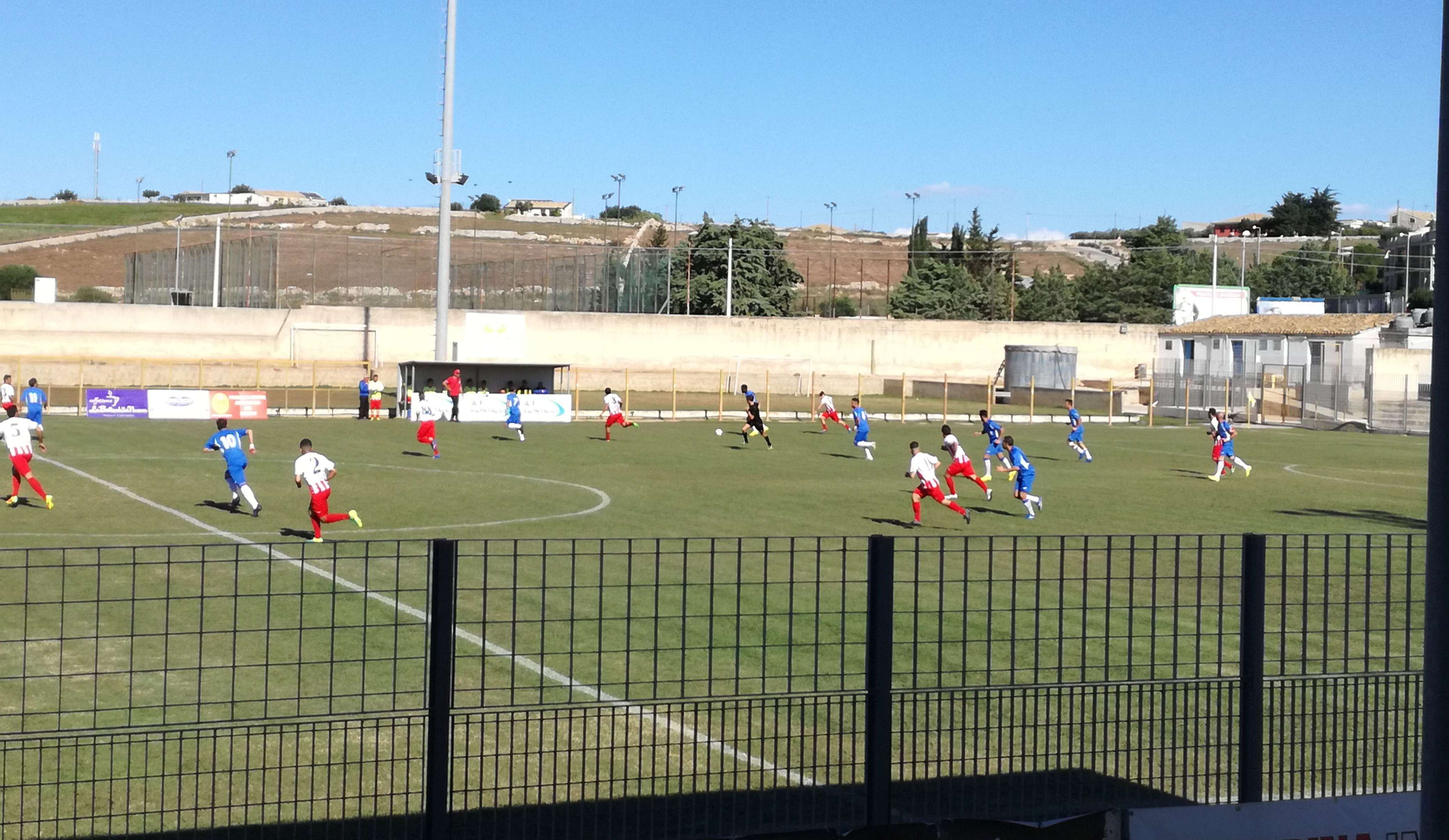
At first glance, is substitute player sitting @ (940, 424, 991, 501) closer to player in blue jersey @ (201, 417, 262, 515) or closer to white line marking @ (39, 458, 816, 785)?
white line marking @ (39, 458, 816, 785)

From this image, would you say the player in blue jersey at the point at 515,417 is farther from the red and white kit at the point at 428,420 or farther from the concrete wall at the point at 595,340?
the concrete wall at the point at 595,340

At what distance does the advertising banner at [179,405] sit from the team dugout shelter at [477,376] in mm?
6848

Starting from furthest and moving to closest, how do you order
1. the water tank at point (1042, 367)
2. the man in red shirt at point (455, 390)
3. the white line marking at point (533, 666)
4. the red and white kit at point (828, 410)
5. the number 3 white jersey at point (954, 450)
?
the water tank at point (1042, 367) < the man in red shirt at point (455, 390) < the red and white kit at point (828, 410) < the number 3 white jersey at point (954, 450) < the white line marking at point (533, 666)

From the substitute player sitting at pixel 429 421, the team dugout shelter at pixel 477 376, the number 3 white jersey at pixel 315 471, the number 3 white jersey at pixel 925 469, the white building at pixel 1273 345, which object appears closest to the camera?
the number 3 white jersey at pixel 315 471

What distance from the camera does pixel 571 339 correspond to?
69.7 metres

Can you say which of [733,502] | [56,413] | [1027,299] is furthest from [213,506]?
[1027,299]

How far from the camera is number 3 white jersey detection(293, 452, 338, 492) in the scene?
19.7 meters

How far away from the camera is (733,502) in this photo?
1031 inches

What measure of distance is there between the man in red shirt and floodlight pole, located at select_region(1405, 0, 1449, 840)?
42.7 m

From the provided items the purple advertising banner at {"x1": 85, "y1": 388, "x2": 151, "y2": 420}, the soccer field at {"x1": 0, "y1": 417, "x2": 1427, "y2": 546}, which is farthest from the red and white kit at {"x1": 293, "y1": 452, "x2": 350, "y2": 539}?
the purple advertising banner at {"x1": 85, "y1": 388, "x2": 151, "y2": 420}

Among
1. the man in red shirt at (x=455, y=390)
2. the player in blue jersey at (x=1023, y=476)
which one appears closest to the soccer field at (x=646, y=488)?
the player in blue jersey at (x=1023, y=476)

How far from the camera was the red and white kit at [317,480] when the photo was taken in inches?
776

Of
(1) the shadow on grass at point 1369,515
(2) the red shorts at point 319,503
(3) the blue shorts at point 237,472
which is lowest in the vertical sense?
(1) the shadow on grass at point 1369,515

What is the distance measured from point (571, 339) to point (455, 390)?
23.1 m
